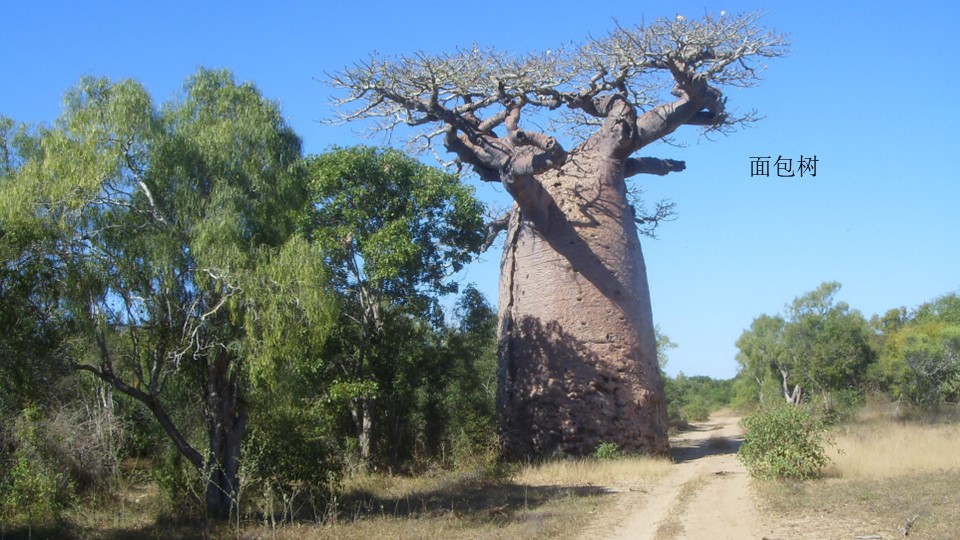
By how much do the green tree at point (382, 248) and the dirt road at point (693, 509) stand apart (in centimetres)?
376

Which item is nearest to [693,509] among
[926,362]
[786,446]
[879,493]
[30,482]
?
[879,493]

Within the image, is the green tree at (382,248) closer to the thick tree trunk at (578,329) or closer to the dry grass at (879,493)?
the thick tree trunk at (578,329)

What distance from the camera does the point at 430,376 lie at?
1110 cm

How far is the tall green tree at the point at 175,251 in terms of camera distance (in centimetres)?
597

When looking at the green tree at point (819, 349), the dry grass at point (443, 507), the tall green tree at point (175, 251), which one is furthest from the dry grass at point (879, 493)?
the green tree at point (819, 349)

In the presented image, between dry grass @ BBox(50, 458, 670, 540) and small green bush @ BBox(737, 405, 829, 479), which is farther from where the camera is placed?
small green bush @ BBox(737, 405, 829, 479)

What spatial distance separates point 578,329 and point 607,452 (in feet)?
5.15

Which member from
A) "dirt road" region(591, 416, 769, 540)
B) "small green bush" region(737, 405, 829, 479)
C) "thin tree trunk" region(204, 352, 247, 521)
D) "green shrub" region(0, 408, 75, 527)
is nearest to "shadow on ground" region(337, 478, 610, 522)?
"dirt road" region(591, 416, 769, 540)

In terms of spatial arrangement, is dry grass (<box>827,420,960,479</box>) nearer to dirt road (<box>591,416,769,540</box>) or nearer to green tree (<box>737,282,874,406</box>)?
dirt road (<box>591,416,769,540</box>)

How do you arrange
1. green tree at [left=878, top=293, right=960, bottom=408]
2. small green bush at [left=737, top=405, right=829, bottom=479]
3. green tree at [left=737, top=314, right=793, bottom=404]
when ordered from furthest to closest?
green tree at [left=737, top=314, right=793, bottom=404]
green tree at [left=878, top=293, right=960, bottom=408]
small green bush at [left=737, top=405, right=829, bottom=479]

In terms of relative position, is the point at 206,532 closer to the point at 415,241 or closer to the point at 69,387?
the point at 69,387

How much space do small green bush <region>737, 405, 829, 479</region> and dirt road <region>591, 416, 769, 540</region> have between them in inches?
Result: 12.1

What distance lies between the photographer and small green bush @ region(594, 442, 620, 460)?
380 inches

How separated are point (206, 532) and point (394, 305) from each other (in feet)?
15.6
